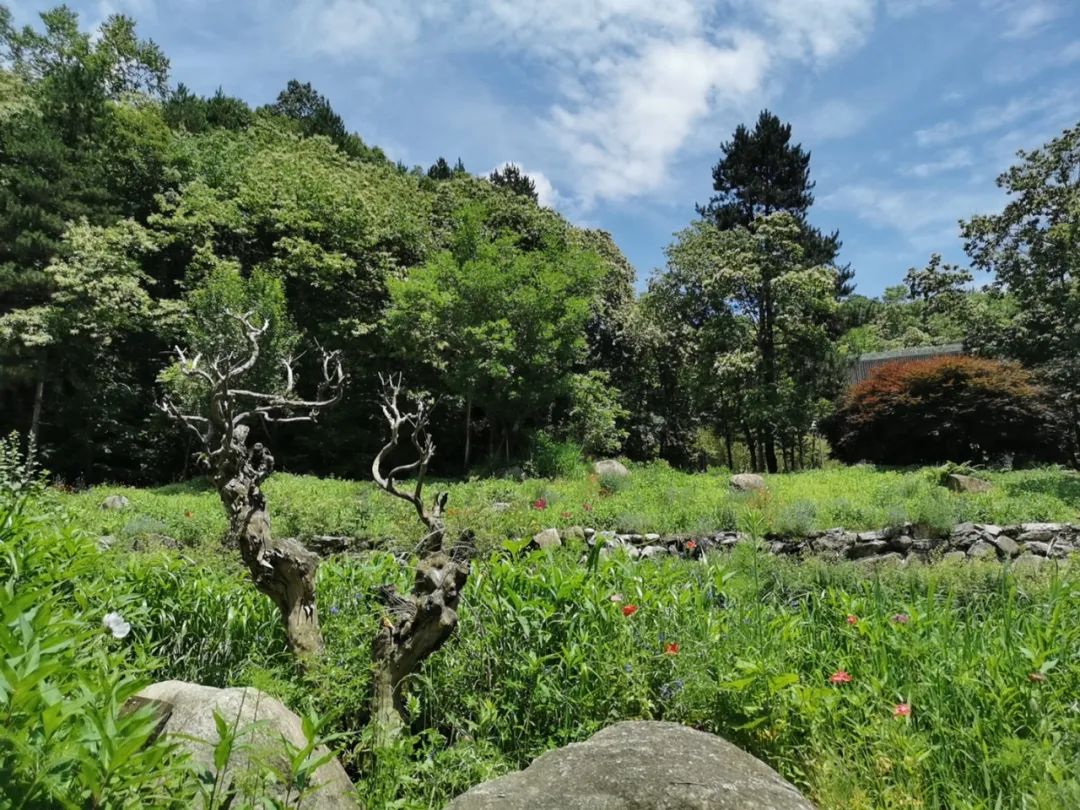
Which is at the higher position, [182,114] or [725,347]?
[182,114]

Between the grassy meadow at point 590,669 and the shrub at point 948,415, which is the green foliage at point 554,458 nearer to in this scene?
the shrub at point 948,415

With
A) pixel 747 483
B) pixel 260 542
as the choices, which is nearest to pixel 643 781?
pixel 260 542

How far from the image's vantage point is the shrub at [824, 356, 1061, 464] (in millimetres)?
12203

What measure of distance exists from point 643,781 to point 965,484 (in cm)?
956

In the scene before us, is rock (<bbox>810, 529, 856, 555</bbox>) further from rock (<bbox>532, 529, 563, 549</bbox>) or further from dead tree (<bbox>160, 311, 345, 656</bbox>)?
dead tree (<bbox>160, 311, 345, 656</bbox>)

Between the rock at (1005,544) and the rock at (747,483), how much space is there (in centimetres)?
328

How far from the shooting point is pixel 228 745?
1284 millimetres

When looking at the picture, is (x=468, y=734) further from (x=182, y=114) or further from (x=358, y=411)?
(x=182, y=114)

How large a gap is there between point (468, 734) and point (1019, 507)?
311 inches

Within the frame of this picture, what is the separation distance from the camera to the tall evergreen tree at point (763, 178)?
20547 millimetres

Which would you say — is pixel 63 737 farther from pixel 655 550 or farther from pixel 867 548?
→ pixel 867 548

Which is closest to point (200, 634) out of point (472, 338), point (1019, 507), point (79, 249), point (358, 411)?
point (1019, 507)

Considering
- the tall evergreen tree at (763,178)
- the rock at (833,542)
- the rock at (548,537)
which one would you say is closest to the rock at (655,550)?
the rock at (548,537)

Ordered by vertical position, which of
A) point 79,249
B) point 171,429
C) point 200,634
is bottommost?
point 200,634
